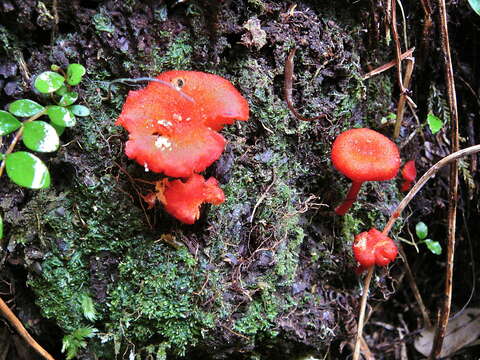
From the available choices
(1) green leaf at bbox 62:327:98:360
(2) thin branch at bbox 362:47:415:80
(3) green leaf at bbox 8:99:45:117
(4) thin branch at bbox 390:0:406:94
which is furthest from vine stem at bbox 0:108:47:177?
(4) thin branch at bbox 390:0:406:94

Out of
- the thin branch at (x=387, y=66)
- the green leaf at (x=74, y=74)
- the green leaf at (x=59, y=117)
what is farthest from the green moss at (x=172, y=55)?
the thin branch at (x=387, y=66)

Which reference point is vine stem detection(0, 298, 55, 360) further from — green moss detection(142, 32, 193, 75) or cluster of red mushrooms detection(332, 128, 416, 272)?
cluster of red mushrooms detection(332, 128, 416, 272)

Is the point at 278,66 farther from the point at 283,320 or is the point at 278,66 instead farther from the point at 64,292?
the point at 64,292

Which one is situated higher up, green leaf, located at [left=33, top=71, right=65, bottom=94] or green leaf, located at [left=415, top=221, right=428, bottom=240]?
green leaf, located at [left=33, top=71, right=65, bottom=94]

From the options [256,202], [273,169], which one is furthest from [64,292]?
[273,169]

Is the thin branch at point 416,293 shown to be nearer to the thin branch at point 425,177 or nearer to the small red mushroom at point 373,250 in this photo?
the thin branch at point 425,177

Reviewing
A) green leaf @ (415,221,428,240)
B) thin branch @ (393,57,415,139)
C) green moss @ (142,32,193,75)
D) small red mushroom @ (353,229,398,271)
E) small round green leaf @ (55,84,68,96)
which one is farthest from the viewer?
green leaf @ (415,221,428,240)

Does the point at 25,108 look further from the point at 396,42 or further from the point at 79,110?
the point at 396,42

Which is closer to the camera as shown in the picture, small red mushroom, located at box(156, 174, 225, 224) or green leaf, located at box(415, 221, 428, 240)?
small red mushroom, located at box(156, 174, 225, 224)
